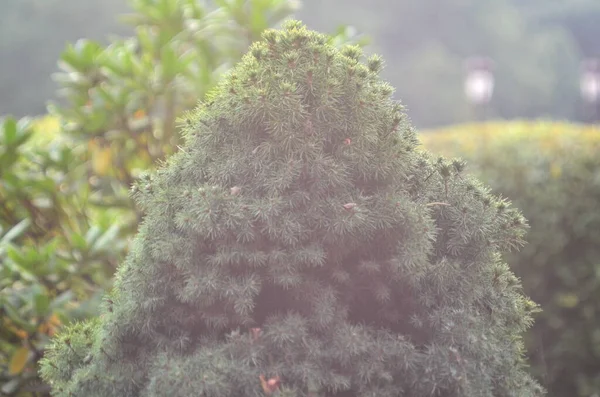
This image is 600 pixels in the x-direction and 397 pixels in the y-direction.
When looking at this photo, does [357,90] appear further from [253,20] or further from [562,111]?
[562,111]

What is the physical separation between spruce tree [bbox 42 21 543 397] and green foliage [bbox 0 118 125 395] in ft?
3.31

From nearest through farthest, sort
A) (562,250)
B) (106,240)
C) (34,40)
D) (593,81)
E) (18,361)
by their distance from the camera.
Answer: (18,361) < (106,240) < (562,250) < (593,81) < (34,40)

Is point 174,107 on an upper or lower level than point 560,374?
upper

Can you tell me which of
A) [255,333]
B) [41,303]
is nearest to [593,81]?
[41,303]

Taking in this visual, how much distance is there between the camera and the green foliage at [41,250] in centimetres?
280

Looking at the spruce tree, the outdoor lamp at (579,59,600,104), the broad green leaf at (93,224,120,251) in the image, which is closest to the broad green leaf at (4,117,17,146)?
the broad green leaf at (93,224,120,251)

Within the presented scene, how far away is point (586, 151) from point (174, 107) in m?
3.46

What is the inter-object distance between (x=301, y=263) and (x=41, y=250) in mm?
1739

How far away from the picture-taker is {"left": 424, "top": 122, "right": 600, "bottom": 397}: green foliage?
5406 mm

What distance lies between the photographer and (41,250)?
3057 mm

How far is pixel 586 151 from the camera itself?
5500mm

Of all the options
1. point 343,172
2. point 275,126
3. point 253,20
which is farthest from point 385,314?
point 253,20

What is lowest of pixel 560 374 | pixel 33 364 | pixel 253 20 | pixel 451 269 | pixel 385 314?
pixel 560 374

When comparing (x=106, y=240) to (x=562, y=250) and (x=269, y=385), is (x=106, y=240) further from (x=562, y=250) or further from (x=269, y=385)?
(x=562, y=250)
